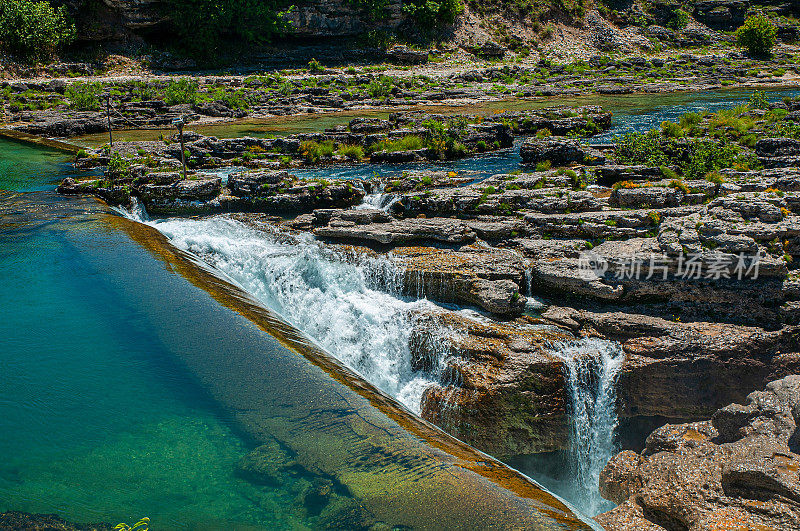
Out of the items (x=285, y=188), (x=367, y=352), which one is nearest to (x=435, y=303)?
(x=367, y=352)

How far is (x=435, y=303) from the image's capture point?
12219 mm

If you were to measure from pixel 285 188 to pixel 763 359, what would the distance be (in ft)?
46.4

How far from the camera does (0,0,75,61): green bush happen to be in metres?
44.6

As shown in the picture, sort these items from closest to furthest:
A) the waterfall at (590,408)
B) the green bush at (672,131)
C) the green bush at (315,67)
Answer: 1. the waterfall at (590,408)
2. the green bush at (672,131)
3. the green bush at (315,67)

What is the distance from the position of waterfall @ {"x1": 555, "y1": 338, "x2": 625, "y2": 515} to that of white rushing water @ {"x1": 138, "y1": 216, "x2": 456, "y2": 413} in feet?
8.43

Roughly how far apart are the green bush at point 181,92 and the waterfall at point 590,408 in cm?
3598

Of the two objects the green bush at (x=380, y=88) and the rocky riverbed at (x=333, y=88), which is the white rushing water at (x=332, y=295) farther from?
the green bush at (x=380, y=88)

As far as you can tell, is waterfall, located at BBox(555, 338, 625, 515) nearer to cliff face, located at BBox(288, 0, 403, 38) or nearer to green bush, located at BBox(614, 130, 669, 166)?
green bush, located at BBox(614, 130, 669, 166)

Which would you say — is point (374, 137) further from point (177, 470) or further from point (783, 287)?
point (177, 470)

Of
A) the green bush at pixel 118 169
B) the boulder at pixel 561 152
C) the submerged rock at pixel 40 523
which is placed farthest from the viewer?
the boulder at pixel 561 152

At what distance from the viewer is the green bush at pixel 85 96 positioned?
118ft

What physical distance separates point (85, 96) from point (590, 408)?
128 ft

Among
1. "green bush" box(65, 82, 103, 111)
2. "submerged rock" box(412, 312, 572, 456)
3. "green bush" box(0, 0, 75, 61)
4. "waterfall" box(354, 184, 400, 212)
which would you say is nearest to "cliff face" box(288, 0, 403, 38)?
"green bush" box(0, 0, 75, 61)

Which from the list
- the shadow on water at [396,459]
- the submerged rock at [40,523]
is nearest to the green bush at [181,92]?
the shadow on water at [396,459]
